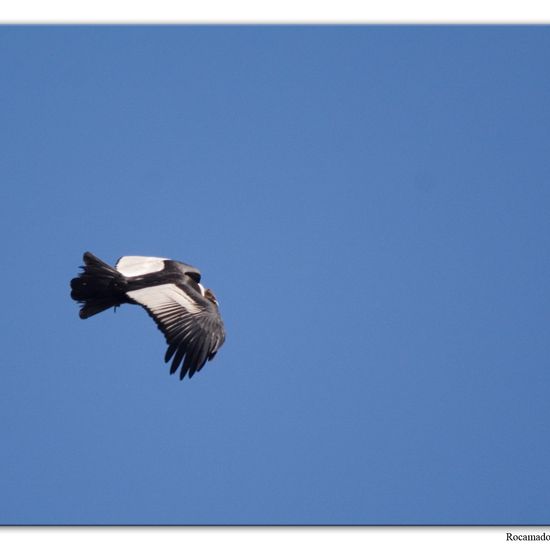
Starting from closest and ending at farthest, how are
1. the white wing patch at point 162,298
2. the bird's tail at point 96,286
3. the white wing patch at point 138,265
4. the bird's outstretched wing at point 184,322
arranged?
the bird's outstretched wing at point 184,322
the white wing patch at point 162,298
the bird's tail at point 96,286
the white wing patch at point 138,265

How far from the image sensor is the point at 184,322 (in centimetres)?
1148

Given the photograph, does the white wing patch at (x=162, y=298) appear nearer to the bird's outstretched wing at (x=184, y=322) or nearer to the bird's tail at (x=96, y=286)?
the bird's outstretched wing at (x=184, y=322)

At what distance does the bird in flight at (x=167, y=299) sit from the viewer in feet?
36.4

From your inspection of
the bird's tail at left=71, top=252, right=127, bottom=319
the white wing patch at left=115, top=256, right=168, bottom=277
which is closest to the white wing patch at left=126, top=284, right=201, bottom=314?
the bird's tail at left=71, top=252, right=127, bottom=319

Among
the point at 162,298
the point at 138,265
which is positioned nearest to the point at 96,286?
the point at 162,298

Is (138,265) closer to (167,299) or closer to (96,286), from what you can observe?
(96,286)

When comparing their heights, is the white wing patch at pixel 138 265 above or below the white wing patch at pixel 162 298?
above

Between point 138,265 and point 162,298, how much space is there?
2.09 m

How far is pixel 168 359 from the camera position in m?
10.9

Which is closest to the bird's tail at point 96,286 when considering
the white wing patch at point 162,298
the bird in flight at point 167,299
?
the bird in flight at point 167,299

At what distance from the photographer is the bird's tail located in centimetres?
1268

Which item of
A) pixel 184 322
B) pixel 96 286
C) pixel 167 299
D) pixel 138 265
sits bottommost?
pixel 184 322

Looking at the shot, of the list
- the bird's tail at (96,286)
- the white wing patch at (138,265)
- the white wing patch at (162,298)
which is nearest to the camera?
the white wing patch at (162,298)
